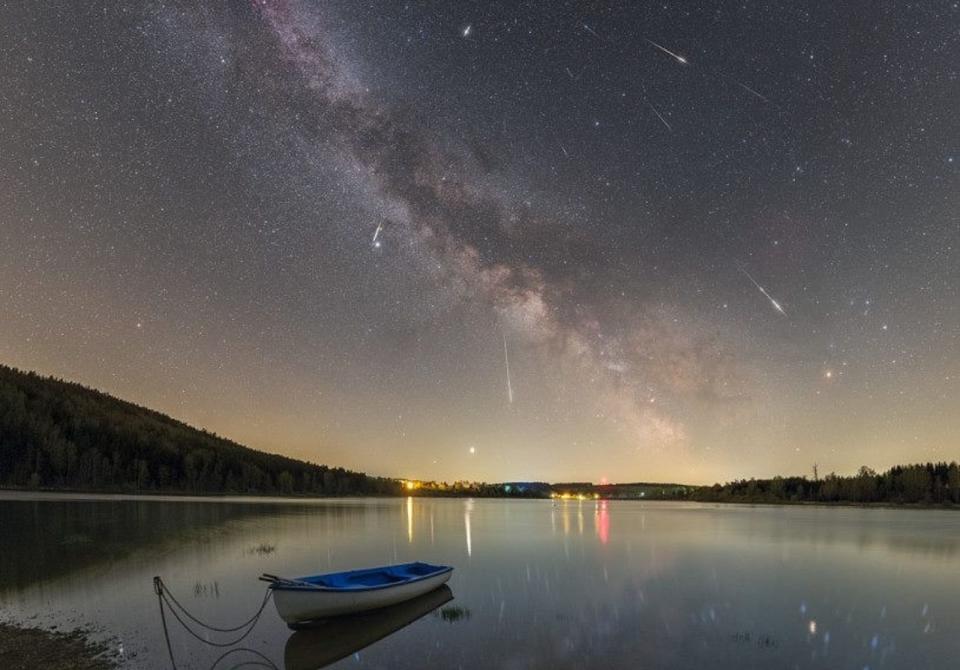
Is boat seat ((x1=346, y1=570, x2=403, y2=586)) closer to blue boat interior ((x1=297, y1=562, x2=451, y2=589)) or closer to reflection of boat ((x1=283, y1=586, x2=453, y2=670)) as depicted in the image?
blue boat interior ((x1=297, y1=562, x2=451, y2=589))

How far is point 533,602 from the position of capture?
29.8m

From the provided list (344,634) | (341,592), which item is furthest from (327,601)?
(344,634)

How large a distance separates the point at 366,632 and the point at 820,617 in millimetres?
20008

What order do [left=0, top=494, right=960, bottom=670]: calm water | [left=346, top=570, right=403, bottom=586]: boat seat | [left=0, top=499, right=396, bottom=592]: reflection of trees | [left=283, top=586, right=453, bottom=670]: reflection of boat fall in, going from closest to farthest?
[left=283, top=586, right=453, bottom=670]: reflection of boat → [left=0, top=494, right=960, bottom=670]: calm water → [left=346, top=570, right=403, bottom=586]: boat seat → [left=0, top=499, right=396, bottom=592]: reflection of trees

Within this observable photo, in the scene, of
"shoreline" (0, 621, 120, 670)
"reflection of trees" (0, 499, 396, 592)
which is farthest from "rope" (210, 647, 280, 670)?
"reflection of trees" (0, 499, 396, 592)

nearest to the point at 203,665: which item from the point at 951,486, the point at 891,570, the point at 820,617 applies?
the point at 820,617

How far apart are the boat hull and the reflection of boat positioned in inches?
17.2

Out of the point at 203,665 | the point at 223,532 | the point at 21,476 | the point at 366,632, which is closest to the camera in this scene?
the point at 203,665

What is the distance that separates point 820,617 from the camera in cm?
2761

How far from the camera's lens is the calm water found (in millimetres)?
20156

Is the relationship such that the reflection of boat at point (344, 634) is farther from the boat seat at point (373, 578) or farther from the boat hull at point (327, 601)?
the boat seat at point (373, 578)

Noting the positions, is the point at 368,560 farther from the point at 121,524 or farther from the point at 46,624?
the point at 121,524

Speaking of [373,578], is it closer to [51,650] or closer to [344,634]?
[344,634]

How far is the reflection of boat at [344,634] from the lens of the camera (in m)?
19.0
